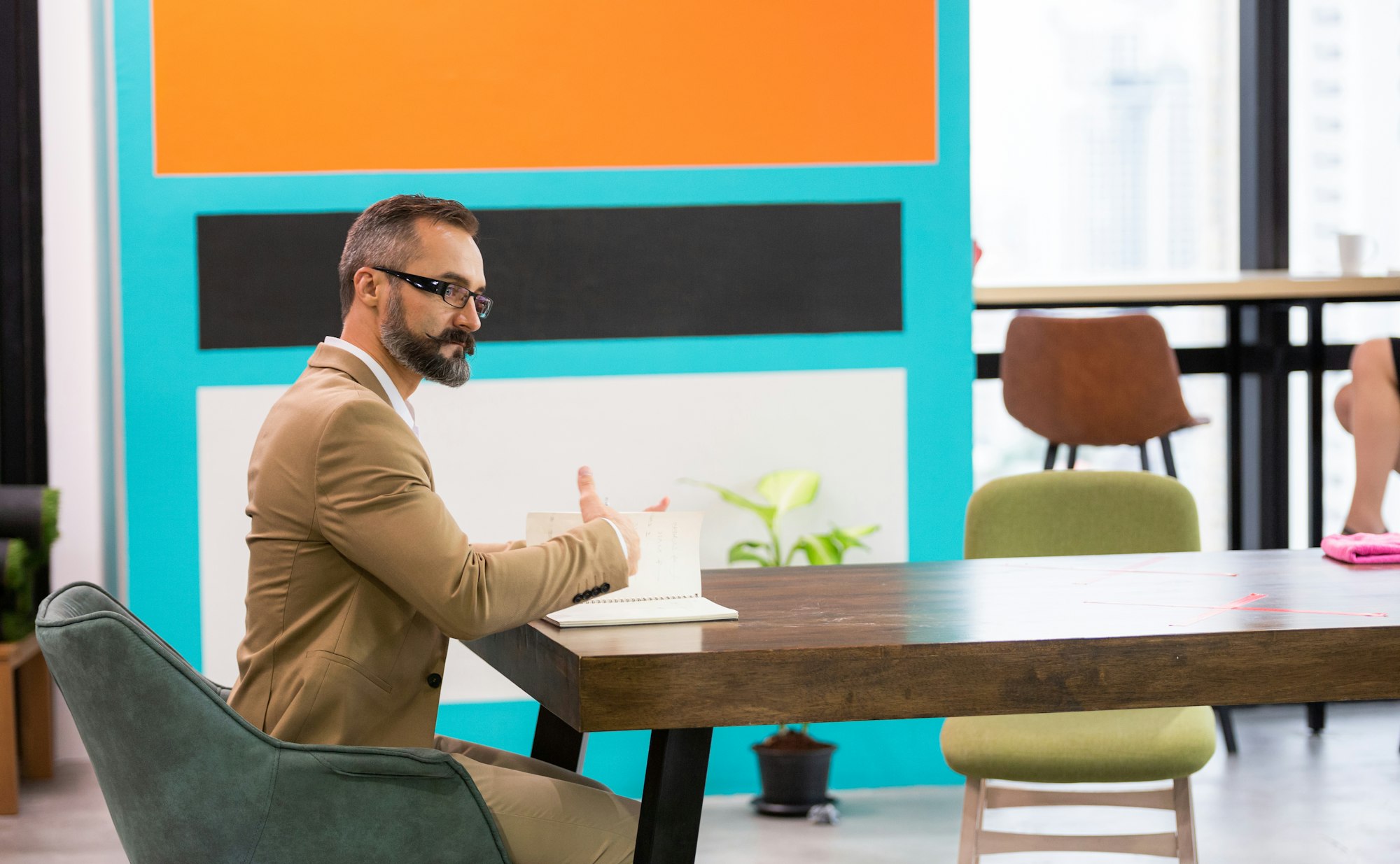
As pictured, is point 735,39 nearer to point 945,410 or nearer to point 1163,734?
point 945,410

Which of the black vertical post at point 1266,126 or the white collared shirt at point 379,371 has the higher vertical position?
the black vertical post at point 1266,126

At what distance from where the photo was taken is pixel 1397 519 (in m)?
5.13

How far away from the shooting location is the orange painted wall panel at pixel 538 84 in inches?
150

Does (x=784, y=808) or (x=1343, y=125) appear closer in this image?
(x=784, y=808)

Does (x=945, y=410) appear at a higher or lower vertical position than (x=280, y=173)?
lower

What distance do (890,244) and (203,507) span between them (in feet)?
6.55

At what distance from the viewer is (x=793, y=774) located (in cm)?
377

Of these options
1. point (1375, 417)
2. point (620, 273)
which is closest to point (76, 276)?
point (620, 273)

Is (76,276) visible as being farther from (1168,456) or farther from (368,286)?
(1168,456)

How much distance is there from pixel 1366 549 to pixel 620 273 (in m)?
2.12

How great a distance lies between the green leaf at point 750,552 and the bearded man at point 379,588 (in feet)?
6.07

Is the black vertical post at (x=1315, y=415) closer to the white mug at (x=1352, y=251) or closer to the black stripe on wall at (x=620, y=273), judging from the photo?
the white mug at (x=1352, y=251)

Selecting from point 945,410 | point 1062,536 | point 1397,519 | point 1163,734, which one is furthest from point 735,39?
point 1397,519

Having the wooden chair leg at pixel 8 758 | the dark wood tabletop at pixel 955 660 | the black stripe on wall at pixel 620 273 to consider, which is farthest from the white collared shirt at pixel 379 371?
the wooden chair leg at pixel 8 758
